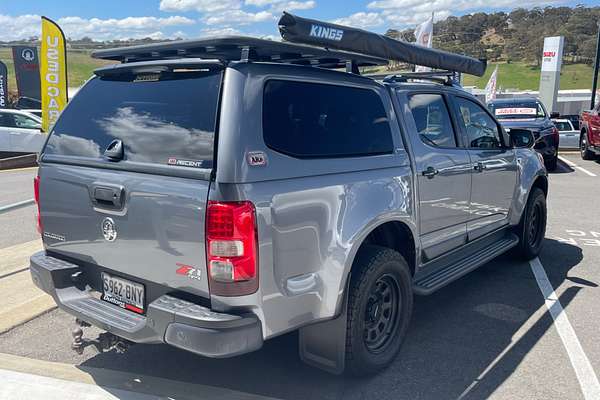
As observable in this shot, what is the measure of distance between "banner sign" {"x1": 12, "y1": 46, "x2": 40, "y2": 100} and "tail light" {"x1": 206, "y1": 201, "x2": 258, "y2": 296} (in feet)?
85.8

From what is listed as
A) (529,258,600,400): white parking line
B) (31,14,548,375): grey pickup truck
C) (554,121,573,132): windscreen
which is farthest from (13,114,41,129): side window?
(554,121,573,132): windscreen

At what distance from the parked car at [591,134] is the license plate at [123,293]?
1378 centimetres

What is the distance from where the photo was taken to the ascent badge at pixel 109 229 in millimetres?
2904

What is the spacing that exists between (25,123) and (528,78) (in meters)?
74.6

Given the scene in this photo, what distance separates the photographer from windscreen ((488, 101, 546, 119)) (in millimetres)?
12914

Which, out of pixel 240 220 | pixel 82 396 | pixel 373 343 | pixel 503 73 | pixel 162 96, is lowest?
pixel 82 396

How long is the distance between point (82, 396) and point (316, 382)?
55.5 inches

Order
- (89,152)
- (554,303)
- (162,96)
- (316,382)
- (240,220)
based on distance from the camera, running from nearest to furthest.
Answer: (240,220) < (162,96) < (89,152) < (316,382) < (554,303)

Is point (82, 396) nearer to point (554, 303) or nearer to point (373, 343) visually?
point (373, 343)

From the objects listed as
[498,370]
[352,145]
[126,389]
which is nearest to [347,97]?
[352,145]

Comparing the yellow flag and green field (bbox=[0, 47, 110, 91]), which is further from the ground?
green field (bbox=[0, 47, 110, 91])

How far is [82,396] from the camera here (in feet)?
10.3

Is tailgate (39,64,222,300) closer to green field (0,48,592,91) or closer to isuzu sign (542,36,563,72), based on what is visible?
isuzu sign (542,36,563,72)

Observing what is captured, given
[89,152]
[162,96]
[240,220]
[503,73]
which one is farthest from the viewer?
[503,73]
